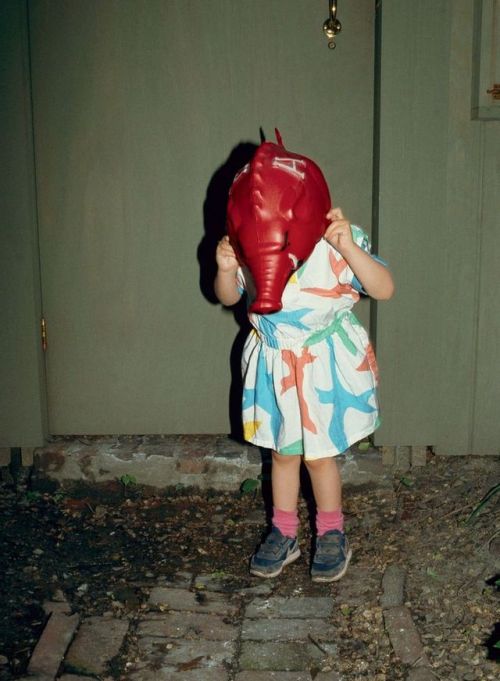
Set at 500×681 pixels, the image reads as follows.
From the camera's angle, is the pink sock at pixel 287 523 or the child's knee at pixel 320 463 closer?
the child's knee at pixel 320 463

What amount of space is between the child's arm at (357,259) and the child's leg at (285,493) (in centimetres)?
75

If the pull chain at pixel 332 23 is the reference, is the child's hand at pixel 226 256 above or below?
below

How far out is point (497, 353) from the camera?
3648 mm

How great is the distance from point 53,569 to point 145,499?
0.69 m

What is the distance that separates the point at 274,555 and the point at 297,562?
0.43 feet

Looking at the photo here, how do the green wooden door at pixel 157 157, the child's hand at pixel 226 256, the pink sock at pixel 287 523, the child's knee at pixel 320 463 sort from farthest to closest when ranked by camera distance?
the green wooden door at pixel 157 157, the pink sock at pixel 287 523, the child's knee at pixel 320 463, the child's hand at pixel 226 256

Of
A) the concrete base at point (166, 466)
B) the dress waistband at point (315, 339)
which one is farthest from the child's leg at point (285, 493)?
the concrete base at point (166, 466)

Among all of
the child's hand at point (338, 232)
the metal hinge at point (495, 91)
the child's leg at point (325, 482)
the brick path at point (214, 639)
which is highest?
the metal hinge at point (495, 91)

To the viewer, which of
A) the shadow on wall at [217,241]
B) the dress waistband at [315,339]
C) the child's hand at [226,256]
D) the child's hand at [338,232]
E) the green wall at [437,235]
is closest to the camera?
the child's hand at [338,232]

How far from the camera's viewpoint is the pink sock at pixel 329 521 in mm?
3021

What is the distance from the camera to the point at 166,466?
12.0ft

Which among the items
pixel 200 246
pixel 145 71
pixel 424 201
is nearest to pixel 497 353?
pixel 424 201

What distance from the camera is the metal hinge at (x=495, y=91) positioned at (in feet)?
10.8

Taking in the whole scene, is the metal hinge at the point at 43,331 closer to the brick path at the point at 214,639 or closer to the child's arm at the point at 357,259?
the brick path at the point at 214,639
